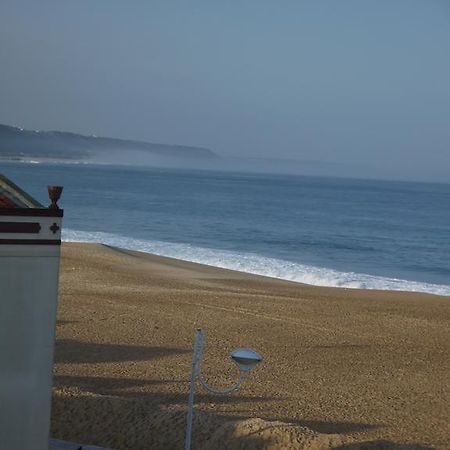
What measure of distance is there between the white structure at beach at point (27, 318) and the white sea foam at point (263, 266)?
2128cm

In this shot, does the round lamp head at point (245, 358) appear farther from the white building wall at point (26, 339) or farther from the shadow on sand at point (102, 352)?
the shadow on sand at point (102, 352)

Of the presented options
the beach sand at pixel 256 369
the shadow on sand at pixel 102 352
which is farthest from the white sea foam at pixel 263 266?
the shadow on sand at pixel 102 352

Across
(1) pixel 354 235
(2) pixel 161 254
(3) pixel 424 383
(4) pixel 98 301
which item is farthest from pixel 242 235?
(3) pixel 424 383

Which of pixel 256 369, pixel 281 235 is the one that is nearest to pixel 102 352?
pixel 256 369

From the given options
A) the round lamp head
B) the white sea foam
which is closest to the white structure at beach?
the round lamp head

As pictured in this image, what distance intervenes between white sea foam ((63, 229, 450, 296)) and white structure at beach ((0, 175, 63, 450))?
69.8 feet

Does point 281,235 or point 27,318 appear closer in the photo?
point 27,318

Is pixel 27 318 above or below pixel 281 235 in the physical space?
above

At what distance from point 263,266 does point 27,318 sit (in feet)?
84.6

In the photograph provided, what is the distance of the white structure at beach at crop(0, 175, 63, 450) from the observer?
677cm

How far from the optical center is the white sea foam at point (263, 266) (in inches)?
1127

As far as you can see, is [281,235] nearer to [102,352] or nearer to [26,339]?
[102,352]

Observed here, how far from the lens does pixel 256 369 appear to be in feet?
44.1

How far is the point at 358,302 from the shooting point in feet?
70.9
